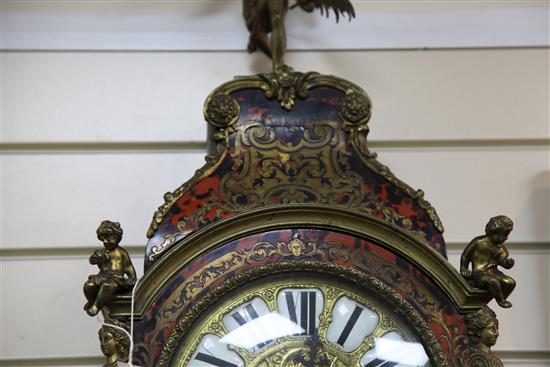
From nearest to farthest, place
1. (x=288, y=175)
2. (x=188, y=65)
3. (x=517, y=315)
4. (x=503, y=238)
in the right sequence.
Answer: (x=503, y=238) < (x=288, y=175) < (x=517, y=315) < (x=188, y=65)

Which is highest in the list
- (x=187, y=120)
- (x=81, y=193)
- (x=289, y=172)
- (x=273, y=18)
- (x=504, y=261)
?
(x=273, y=18)

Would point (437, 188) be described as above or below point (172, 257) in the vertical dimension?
above

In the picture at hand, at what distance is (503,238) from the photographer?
1317 mm

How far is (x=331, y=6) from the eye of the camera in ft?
5.45

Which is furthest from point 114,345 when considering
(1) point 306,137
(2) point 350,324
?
(1) point 306,137

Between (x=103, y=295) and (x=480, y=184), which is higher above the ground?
(x=480, y=184)

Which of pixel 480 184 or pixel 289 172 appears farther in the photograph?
pixel 480 184

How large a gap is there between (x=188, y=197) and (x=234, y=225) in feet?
0.28

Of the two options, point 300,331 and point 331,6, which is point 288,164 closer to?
point 300,331

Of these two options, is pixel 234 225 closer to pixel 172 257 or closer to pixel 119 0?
pixel 172 257

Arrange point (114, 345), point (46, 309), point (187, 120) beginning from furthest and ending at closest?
point (187, 120) < point (46, 309) < point (114, 345)

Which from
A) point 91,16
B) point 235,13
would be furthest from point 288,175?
point 91,16

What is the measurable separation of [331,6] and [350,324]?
0.60 meters

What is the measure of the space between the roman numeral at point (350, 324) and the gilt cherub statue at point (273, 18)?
1.52ft
